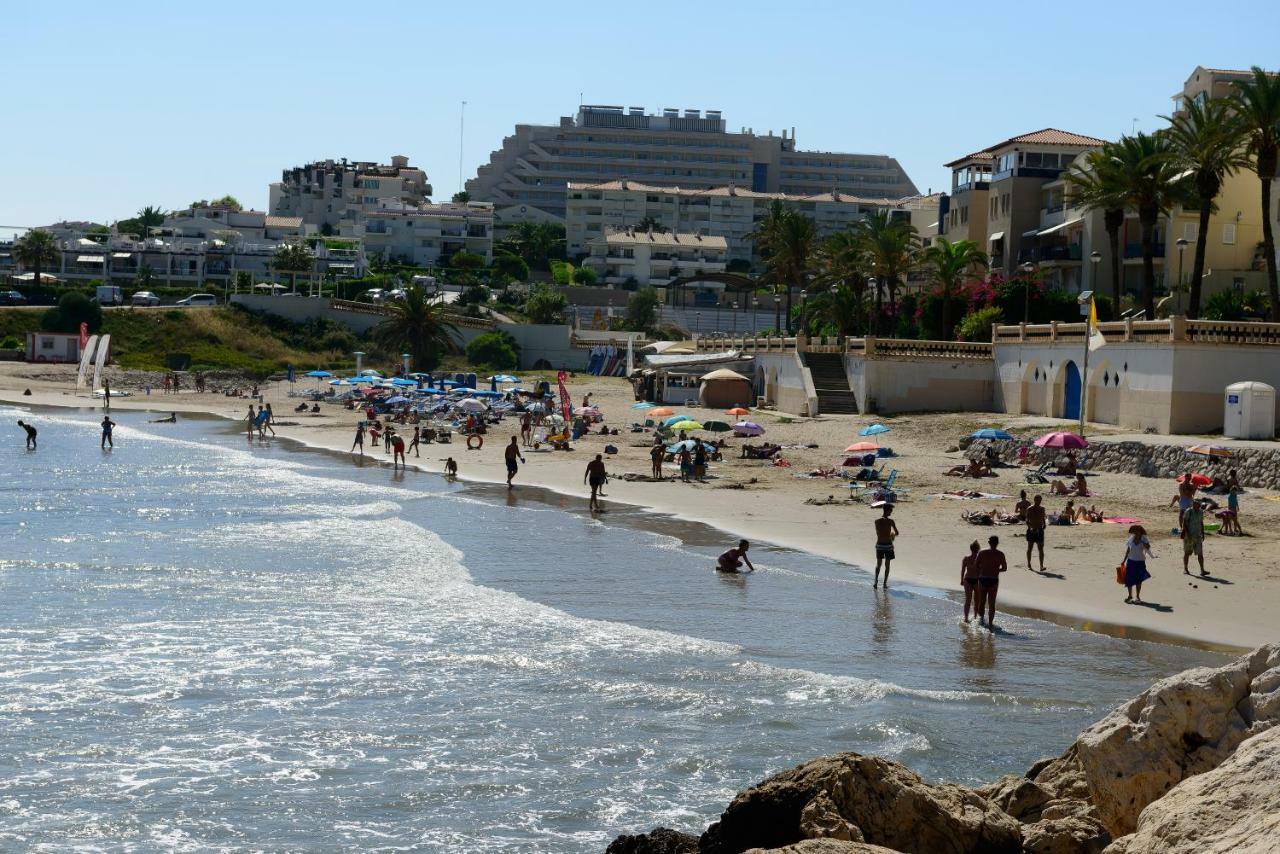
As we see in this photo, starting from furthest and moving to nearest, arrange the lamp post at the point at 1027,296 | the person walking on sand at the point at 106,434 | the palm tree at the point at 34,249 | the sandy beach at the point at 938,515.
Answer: the palm tree at the point at 34,249 < the lamp post at the point at 1027,296 < the person walking on sand at the point at 106,434 < the sandy beach at the point at 938,515

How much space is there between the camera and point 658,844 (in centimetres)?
936

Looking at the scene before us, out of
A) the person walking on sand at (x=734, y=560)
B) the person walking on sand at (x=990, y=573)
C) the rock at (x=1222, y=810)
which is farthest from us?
the person walking on sand at (x=734, y=560)

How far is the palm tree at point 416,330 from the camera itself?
295 ft

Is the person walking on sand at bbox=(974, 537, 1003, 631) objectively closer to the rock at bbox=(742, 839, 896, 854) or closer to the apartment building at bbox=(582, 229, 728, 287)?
the rock at bbox=(742, 839, 896, 854)

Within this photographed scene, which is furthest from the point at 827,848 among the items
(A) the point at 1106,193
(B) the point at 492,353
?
(B) the point at 492,353

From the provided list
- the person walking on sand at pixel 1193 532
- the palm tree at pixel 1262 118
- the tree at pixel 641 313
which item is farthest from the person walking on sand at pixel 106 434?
the tree at pixel 641 313

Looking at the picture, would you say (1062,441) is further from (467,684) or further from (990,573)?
(467,684)

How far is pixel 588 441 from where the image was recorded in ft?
171

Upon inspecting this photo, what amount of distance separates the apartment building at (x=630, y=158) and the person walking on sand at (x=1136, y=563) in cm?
15833

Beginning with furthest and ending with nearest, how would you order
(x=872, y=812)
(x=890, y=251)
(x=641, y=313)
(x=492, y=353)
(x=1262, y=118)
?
1. (x=641, y=313)
2. (x=492, y=353)
3. (x=890, y=251)
4. (x=1262, y=118)
5. (x=872, y=812)

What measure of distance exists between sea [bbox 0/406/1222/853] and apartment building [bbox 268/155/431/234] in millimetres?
131141

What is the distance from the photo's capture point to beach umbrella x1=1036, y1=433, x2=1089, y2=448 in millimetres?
34125

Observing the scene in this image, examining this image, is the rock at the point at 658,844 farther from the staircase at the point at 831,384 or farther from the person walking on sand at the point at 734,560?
the staircase at the point at 831,384

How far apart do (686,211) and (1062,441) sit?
12494 centimetres
